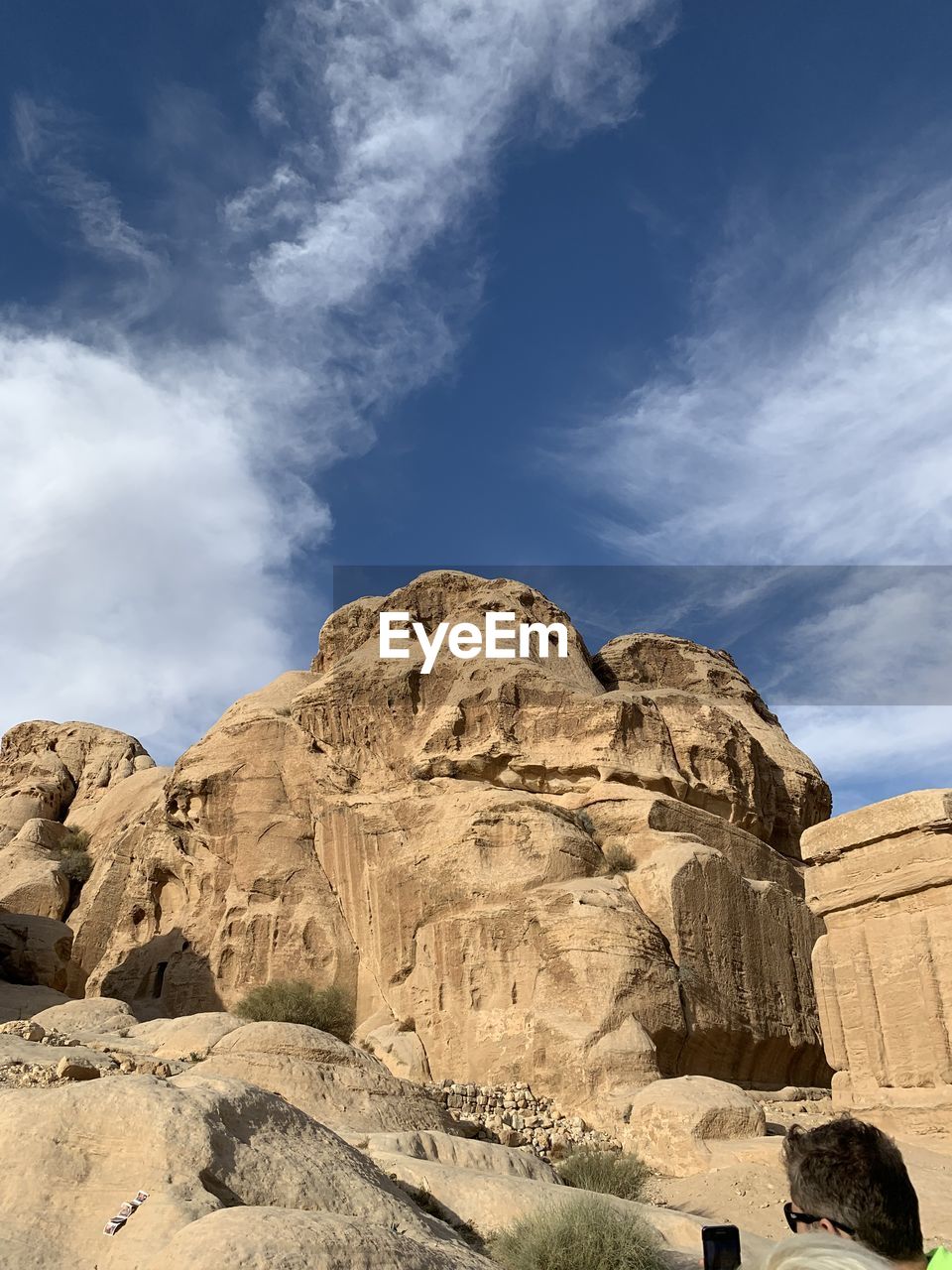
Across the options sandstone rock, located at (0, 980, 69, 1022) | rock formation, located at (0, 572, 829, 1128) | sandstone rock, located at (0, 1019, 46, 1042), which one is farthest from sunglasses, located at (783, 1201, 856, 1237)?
sandstone rock, located at (0, 980, 69, 1022)

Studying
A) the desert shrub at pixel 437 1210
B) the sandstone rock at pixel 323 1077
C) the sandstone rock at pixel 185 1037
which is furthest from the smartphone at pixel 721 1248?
the sandstone rock at pixel 185 1037

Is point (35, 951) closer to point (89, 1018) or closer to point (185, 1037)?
point (89, 1018)

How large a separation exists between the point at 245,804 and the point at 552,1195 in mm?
22779

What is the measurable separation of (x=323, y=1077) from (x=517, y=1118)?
6174mm

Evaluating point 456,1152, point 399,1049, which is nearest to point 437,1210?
point 456,1152

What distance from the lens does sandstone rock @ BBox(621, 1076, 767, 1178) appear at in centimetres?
1438

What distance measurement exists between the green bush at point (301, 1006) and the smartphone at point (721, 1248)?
852 inches

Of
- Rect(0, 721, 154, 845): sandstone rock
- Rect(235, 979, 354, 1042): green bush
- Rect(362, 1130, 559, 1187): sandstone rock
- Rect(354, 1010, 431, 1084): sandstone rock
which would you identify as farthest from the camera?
Rect(0, 721, 154, 845): sandstone rock

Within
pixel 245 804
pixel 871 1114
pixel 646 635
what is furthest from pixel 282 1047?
pixel 646 635

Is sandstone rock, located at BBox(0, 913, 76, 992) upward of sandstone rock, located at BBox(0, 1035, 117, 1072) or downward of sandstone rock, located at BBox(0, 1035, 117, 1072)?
upward

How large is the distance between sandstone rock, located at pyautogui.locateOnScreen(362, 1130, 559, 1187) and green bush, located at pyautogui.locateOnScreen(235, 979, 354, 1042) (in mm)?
12915

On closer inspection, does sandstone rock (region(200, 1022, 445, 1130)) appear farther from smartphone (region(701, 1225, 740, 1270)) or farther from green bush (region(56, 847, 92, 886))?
green bush (region(56, 847, 92, 886))

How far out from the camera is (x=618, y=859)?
2520 centimetres

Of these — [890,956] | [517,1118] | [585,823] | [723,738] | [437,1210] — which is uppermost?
[723,738]
